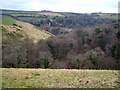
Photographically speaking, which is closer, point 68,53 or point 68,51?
point 68,53

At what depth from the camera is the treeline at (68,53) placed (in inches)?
1487

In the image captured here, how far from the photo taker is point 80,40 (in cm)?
6681

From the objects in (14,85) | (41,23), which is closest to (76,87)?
(14,85)

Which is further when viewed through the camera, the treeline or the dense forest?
the dense forest

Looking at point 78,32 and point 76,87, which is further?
point 78,32

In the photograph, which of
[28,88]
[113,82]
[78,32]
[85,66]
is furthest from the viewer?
[78,32]

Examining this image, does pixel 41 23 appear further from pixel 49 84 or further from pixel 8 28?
pixel 49 84

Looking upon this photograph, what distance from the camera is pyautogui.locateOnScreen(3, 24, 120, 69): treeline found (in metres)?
37.8

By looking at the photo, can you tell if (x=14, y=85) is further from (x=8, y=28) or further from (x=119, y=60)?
(x=8, y=28)

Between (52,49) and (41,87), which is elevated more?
(41,87)

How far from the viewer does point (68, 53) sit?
5194 centimetres

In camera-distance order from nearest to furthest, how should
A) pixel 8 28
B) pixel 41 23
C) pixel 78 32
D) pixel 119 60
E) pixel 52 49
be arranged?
pixel 119 60
pixel 52 49
pixel 78 32
pixel 8 28
pixel 41 23

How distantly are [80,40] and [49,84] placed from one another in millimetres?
56781

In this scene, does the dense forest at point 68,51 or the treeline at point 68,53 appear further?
the dense forest at point 68,51
